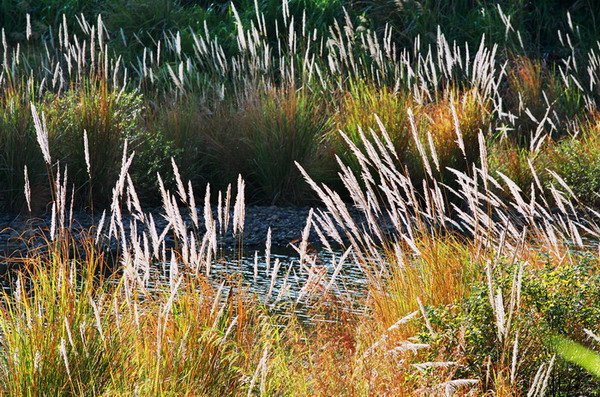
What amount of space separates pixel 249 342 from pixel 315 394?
50cm

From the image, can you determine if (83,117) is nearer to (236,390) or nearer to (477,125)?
(477,125)

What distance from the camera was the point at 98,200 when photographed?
7770 mm

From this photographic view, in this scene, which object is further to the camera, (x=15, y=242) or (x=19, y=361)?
(x=15, y=242)

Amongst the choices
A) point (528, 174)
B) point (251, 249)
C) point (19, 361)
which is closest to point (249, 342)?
point (19, 361)

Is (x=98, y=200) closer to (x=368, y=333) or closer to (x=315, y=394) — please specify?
(x=368, y=333)

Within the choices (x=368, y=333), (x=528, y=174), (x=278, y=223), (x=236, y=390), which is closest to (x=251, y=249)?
(x=278, y=223)

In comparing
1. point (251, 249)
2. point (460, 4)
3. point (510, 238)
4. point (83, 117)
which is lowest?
point (251, 249)

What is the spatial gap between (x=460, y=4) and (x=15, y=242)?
10803 millimetres

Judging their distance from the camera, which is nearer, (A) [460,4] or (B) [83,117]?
(B) [83,117]

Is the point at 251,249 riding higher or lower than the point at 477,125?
lower

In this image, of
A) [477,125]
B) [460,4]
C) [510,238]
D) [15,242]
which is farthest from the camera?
[460,4]

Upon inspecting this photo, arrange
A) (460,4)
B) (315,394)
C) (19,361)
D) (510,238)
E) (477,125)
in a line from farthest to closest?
(460,4)
(477,125)
(510,238)
(315,394)
(19,361)

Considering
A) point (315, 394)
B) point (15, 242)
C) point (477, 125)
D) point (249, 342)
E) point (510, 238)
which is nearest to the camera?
point (315, 394)

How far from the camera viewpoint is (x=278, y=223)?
24.8 feet
